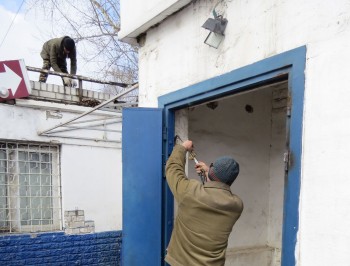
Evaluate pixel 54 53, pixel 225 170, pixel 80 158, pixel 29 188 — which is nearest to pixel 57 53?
pixel 54 53

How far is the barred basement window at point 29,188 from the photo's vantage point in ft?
14.5

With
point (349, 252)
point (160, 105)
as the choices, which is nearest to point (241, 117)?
point (160, 105)

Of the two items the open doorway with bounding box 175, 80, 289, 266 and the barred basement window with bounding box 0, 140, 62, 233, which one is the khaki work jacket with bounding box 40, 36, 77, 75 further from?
the open doorway with bounding box 175, 80, 289, 266

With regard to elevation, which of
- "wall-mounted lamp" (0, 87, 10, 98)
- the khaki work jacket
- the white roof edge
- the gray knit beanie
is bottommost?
the gray knit beanie

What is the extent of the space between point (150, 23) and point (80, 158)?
2674 millimetres

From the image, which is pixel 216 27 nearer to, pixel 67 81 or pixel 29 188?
pixel 67 81

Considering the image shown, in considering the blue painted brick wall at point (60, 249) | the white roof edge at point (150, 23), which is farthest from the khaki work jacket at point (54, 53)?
the blue painted brick wall at point (60, 249)

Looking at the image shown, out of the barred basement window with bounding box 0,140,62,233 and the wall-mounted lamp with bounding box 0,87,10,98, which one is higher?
the wall-mounted lamp with bounding box 0,87,10,98

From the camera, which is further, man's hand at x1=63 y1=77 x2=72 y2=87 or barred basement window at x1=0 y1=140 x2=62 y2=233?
man's hand at x1=63 y1=77 x2=72 y2=87


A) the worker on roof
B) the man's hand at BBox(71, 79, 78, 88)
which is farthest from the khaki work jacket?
the man's hand at BBox(71, 79, 78, 88)

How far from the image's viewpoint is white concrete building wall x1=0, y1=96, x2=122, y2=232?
4.45 metres

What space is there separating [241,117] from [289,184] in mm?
2345

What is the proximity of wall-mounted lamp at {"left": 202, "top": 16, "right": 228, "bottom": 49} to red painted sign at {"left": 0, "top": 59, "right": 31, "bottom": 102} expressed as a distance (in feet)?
10.2

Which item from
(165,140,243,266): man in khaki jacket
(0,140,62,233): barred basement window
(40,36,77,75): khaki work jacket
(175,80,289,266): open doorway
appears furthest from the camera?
(40,36,77,75): khaki work jacket
